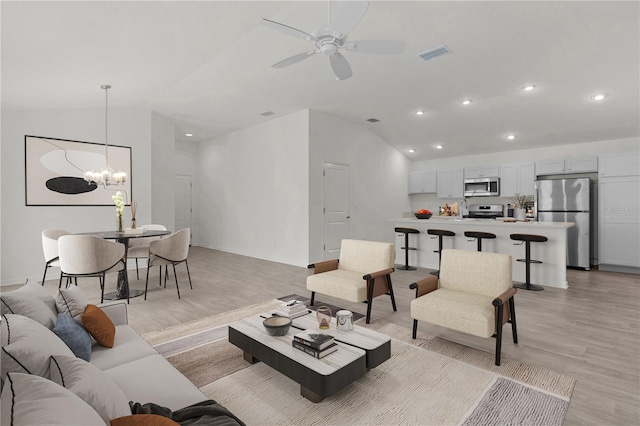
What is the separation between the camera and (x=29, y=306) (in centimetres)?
183

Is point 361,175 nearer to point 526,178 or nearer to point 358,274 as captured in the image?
point 526,178

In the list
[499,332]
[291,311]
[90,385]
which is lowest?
[499,332]

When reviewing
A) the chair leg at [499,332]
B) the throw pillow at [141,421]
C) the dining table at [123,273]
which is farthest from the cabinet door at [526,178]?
the throw pillow at [141,421]

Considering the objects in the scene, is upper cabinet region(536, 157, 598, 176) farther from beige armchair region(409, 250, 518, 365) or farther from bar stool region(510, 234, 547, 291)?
beige armchair region(409, 250, 518, 365)

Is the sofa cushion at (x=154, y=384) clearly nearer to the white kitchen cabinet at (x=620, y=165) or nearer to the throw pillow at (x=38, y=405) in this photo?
the throw pillow at (x=38, y=405)

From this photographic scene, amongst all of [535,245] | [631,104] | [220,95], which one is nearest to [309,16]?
[220,95]

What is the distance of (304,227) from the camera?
252 inches

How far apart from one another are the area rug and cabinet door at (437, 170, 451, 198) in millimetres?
6115

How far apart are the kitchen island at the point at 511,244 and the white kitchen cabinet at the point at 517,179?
2.33 metres

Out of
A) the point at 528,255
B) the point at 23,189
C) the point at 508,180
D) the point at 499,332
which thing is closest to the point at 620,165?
the point at 508,180

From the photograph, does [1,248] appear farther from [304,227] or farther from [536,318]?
[536,318]

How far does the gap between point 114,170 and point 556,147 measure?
8.95 meters

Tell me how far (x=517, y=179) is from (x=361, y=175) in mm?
3485

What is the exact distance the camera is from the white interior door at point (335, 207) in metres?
6.70
